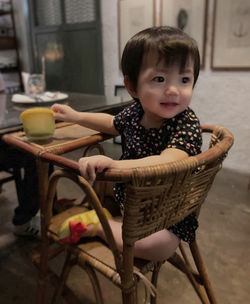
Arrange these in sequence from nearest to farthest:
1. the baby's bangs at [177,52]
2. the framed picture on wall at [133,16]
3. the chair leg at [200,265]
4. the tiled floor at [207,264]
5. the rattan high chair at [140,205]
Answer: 1. the rattan high chair at [140,205]
2. the baby's bangs at [177,52]
3. the chair leg at [200,265]
4. the tiled floor at [207,264]
5. the framed picture on wall at [133,16]

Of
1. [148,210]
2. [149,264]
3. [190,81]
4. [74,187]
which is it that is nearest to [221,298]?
[149,264]

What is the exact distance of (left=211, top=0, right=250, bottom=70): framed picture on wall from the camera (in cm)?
238

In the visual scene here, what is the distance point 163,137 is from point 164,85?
0.16m

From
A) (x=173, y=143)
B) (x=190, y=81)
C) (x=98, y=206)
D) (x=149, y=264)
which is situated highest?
(x=190, y=81)

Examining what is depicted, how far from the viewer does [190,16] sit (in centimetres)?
262

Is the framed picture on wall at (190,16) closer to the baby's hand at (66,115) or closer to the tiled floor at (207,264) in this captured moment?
the tiled floor at (207,264)

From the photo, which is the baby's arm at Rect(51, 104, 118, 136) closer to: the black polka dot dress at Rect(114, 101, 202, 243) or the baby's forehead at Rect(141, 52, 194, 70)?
the black polka dot dress at Rect(114, 101, 202, 243)

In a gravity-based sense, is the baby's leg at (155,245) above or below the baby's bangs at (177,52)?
A: below

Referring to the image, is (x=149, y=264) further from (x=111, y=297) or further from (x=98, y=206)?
(x=111, y=297)

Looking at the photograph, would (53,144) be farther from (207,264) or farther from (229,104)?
(229,104)

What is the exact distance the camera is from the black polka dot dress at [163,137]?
82 centimetres

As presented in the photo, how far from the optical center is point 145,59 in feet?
2.69

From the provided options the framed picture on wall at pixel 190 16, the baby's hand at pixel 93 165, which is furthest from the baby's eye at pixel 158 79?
the framed picture on wall at pixel 190 16

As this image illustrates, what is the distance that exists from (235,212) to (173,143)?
4.71ft
